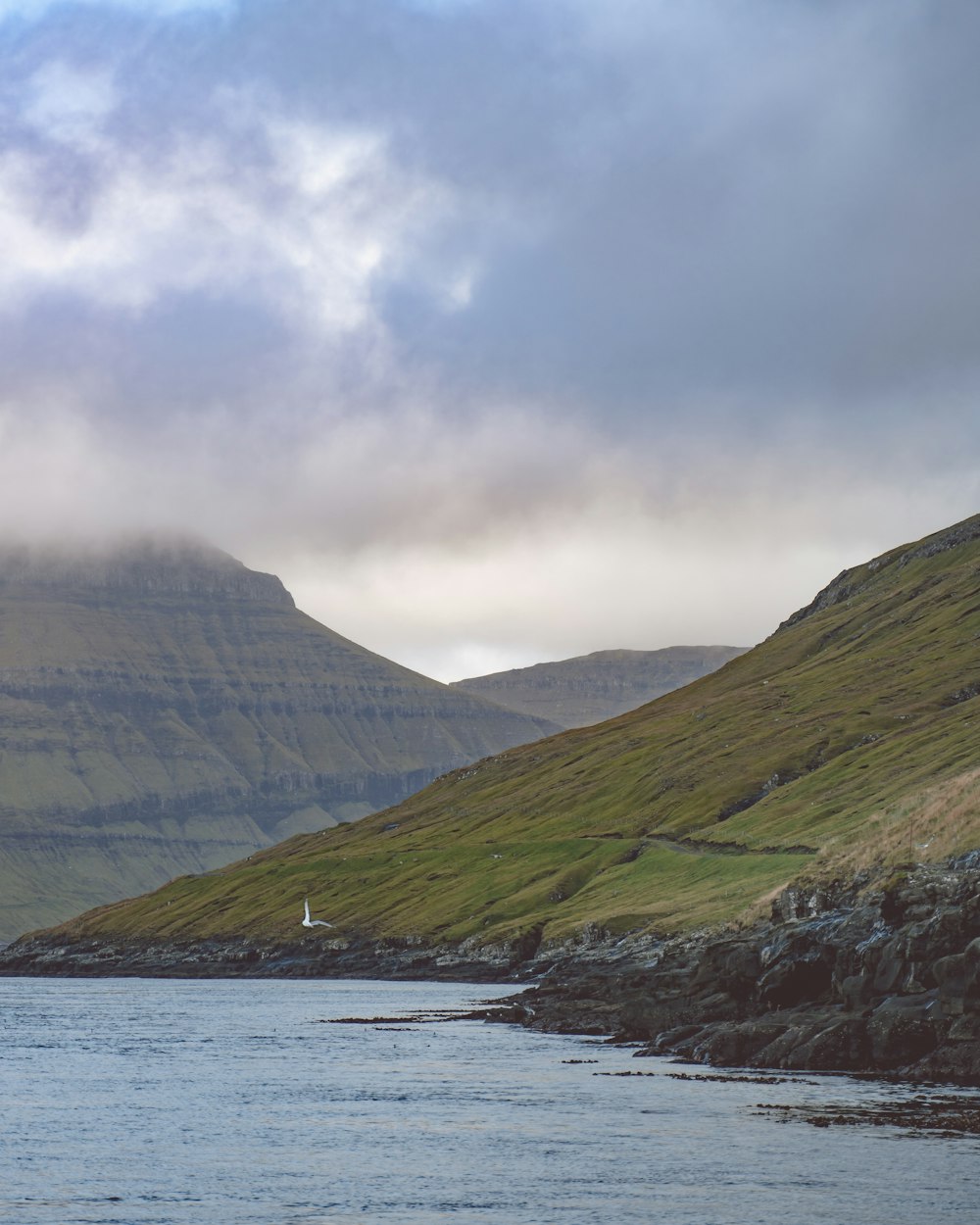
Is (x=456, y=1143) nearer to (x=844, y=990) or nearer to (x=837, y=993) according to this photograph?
(x=844, y=990)

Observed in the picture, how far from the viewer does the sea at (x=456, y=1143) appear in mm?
48250

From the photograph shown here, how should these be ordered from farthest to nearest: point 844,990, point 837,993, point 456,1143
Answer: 1. point 837,993
2. point 844,990
3. point 456,1143

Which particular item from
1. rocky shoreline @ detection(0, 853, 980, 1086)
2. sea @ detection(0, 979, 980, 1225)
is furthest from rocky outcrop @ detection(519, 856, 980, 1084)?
sea @ detection(0, 979, 980, 1225)

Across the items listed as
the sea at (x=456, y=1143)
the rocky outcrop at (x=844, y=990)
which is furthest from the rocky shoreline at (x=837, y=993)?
the sea at (x=456, y=1143)

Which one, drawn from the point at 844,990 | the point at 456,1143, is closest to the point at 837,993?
the point at 844,990

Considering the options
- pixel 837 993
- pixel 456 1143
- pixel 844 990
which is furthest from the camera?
pixel 837 993

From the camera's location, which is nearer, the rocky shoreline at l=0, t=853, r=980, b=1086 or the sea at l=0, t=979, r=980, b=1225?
the sea at l=0, t=979, r=980, b=1225

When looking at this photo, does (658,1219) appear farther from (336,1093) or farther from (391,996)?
(391,996)

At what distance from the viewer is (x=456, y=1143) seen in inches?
2434

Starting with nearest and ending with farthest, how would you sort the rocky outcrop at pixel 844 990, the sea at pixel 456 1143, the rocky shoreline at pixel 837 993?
the sea at pixel 456 1143
the rocky outcrop at pixel 844 990
the rocky shoreline at pixel 837 993

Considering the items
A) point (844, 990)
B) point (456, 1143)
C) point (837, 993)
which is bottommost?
point (456, 1143)

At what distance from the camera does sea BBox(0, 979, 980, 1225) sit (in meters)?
48.2

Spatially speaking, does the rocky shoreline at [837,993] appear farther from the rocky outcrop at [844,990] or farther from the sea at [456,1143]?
the sea at [456,1143]

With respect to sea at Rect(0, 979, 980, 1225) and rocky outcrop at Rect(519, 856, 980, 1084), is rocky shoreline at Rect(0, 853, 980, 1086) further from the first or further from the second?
sea at Rect(0, 979, 980, 1225)
